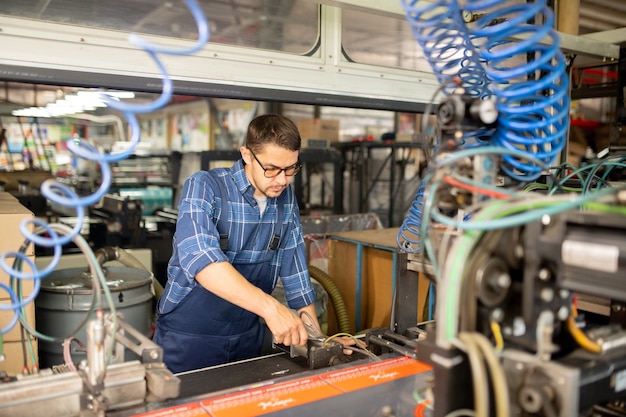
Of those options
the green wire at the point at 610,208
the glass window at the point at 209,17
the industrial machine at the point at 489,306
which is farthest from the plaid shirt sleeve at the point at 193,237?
the green wire at the point at 610,208

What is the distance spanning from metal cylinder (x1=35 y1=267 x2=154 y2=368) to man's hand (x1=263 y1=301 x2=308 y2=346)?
0.96m

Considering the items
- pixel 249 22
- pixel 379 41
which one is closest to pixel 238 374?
A: pixel 249 22

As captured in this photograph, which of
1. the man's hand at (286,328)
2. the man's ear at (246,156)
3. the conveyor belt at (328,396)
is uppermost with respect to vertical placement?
the man's ear at (246,156)

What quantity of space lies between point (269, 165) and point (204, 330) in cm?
71

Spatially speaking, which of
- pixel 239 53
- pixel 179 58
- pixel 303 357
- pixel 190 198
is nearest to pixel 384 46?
pixel 239 53

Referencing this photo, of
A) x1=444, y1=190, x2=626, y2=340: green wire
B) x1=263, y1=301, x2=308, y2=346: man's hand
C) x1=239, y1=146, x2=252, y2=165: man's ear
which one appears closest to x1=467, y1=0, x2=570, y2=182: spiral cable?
x1=444, y1=190, x2=626, y2=340: green wire

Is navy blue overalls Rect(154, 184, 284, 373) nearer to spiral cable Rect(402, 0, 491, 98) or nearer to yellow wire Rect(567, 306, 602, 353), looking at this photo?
spiral cable Rect(402, 0, 491, 98)

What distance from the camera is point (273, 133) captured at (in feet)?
6.32

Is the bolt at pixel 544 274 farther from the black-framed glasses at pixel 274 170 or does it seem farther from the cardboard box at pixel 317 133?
the cardboard box at pixel 317 133

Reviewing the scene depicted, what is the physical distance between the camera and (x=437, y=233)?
0.98 m

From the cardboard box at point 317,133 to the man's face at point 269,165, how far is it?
139 inches

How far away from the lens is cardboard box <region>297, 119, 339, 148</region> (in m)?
5.61

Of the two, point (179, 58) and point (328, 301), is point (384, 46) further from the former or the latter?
point (328, 301)

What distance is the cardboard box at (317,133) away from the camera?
5.61 metres
